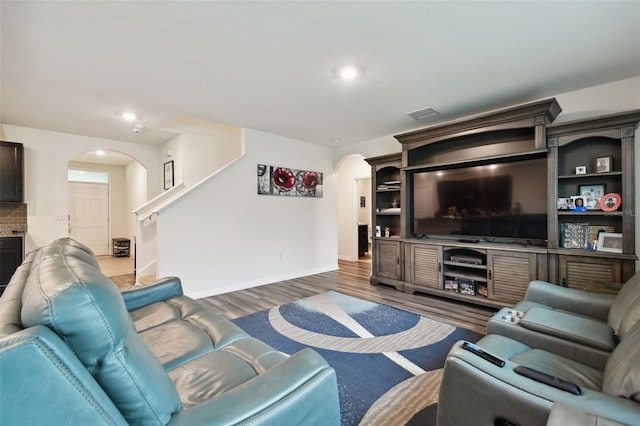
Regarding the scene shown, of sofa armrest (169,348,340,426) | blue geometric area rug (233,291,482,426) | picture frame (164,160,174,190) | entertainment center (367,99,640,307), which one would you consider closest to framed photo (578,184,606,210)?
entertainment center (367,99,640,307)

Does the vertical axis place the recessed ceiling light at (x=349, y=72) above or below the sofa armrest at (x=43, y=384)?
above

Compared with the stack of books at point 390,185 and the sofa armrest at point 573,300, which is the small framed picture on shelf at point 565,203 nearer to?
the sofa armrest at point 573,300

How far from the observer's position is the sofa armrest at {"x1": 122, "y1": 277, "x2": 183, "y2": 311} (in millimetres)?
2096

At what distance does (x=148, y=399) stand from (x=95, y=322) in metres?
0.28

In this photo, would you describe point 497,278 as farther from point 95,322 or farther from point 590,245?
point 95,322

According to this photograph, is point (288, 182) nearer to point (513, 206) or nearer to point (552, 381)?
point (513, 206)

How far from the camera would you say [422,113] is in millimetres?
3773

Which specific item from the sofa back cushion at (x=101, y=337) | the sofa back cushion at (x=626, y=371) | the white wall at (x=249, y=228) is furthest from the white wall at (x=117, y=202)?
the sofa back cushion at (x=626, y=371)

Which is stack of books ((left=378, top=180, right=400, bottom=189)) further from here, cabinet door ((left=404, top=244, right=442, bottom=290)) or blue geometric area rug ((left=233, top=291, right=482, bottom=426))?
blue geometric area rug ((left=233, top=291, right=482, bottom=426))

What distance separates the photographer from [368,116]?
392 cm

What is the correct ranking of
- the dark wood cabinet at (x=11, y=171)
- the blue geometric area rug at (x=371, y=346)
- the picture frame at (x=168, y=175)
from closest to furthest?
the blue geometric area rug at (x=371, y=346) → the dark wood cabinet at (x=11, y=171) → the picture frame at (x=168, y=175)

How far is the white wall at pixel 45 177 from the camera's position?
4320 millimetres

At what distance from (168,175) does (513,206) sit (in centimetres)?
549

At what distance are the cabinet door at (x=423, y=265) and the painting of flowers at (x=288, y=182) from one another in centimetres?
212
